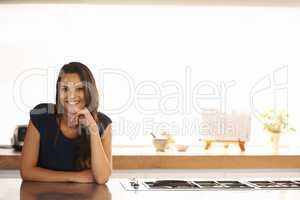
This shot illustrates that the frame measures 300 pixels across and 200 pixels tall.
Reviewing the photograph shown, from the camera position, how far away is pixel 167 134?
12.6 ft

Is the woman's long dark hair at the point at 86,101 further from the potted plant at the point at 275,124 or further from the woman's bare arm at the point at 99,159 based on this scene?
the potted plant at the point at 275,124

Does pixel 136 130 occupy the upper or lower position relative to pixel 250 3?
lower

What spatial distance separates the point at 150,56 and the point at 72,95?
1.40 meters

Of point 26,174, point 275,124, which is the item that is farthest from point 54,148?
point 275,124

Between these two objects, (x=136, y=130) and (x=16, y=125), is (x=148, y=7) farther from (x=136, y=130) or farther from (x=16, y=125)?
(x=16, y=125)

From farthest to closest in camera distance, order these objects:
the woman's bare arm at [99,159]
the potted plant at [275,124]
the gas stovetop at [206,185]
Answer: the potted plant at [275,124] < the woman's bare arm at [99,159] < the gas stovetop at [206,185]

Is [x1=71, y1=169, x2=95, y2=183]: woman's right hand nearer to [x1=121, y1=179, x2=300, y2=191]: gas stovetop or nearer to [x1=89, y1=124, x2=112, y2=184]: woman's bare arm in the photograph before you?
[x1=89, y1=124, x2=112, y2=184]: woman's bare arm

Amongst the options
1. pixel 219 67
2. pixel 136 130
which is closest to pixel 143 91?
pixel 136 130

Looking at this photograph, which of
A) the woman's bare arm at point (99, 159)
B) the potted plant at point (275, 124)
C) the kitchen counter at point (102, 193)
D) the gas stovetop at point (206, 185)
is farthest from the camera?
the potted plant at point (275, 124)

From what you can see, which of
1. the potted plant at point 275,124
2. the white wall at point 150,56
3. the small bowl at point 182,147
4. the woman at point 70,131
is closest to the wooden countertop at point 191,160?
the small bowl at point 182,147

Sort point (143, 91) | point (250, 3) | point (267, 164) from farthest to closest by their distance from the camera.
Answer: point (143, 91) → point (250, 3) → point (267, 164)

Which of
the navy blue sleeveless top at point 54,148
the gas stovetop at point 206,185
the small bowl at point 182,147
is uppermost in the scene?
the navy blue sleeveless top at point 54,148

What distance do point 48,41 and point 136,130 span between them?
3.02 ft

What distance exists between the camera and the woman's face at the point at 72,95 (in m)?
2.70
